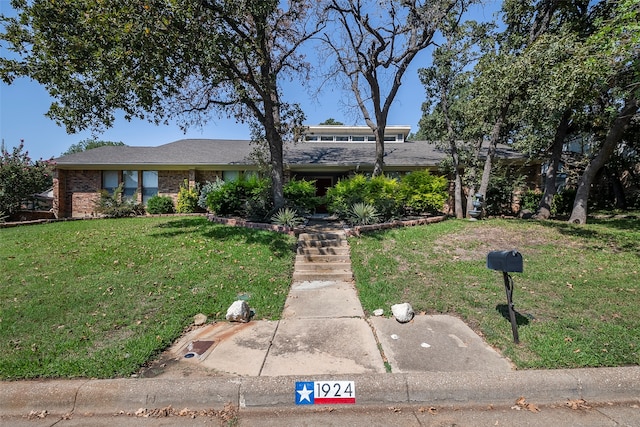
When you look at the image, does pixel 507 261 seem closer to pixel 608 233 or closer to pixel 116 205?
pixel 608 233

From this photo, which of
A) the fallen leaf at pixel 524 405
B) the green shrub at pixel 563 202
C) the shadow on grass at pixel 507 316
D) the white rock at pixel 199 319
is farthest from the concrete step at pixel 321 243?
the green shrub at pixel 563 202

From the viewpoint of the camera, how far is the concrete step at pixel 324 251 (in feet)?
24.1

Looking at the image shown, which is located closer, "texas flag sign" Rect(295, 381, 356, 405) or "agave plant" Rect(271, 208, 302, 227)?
"texas flag sign" Rect(295, 381, 356, 405)

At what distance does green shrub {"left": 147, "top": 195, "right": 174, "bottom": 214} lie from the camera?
597 inches

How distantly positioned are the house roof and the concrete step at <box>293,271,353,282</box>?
30.2 ft

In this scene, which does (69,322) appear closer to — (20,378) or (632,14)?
(20,378)

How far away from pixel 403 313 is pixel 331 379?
1.72 m

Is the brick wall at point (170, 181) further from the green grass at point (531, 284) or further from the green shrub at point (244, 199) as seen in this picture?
the green grass at point (531, 284)

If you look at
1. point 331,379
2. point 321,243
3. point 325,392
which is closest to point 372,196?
point 321,243

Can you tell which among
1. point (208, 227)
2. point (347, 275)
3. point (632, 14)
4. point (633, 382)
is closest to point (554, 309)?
point (633, 382)

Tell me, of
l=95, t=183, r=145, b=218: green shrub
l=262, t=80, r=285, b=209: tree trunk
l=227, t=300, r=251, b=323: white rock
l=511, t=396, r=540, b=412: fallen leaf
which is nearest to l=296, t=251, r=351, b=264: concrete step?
l=227, t=300, r=251, b=323: white rock

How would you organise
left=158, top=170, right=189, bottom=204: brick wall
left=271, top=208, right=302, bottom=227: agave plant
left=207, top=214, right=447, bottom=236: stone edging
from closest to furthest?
left=207, top=214, right=447, bottom=236: stone edging < left=271, top=208, right=302, bottom=227: agave plant < left=158, top=170, right=189, bottom=204: brick wall

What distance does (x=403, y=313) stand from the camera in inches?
175

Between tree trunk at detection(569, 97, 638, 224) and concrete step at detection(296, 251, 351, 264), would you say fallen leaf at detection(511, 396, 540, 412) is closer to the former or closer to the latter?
concrete step at detection(296, 251, 351, 264)
